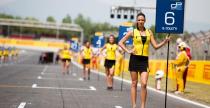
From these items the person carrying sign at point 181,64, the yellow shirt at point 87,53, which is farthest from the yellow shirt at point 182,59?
the yellow shirt at point 87,53

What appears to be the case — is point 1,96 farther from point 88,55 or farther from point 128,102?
point 88,55

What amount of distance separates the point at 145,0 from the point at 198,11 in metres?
6.62

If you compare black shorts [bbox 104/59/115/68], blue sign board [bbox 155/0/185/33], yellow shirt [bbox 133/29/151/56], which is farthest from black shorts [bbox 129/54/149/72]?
black shorts [bbox 104/59/115/68]

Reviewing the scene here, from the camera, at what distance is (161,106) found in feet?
49.8

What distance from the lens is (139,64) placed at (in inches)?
481

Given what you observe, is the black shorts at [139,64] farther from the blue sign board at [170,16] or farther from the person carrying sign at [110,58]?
the person carrying sign at [110,58]

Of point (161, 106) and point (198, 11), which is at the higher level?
point (198, 11)

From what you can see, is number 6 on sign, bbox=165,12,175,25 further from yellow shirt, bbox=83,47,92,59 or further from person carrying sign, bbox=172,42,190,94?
yellow shirt, bbox=83,47,92,59

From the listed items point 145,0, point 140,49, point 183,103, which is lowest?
point 183,103

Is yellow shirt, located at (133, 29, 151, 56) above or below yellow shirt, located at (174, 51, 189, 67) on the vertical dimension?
above

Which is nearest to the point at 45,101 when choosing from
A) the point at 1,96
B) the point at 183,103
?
the point at 1,96

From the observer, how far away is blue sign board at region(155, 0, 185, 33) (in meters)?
13.3

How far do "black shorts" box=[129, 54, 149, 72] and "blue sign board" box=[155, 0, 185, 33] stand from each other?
5.07 feet

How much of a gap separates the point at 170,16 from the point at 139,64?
1.86 metres
